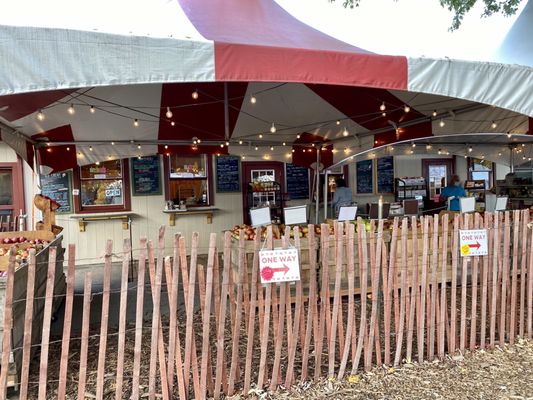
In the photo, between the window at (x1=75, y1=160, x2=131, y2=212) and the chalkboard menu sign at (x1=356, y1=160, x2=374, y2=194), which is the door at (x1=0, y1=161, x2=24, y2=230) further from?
the chalkboard menu sign at (x1=356, y1=160, x2=374, y2=194)

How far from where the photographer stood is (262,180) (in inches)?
356

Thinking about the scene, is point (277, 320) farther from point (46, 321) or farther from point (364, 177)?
point (364, 177)

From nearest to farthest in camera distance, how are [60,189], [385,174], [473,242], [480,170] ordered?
1. [473,242]
2. [60,189]
3. [385,174]
4. [480,170]

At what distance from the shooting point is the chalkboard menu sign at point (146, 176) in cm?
801

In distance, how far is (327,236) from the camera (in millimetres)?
2857

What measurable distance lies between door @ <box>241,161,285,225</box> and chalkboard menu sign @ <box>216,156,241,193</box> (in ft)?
0.49

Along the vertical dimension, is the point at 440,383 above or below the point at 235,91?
below

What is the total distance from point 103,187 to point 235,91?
3.73 meters

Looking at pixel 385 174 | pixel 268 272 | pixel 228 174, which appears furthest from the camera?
pixel 385 174

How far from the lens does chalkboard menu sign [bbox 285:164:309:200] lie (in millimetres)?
9289

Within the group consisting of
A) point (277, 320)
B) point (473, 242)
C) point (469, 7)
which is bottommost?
point (277, 320)

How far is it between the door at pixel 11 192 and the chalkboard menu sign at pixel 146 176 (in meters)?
2.01

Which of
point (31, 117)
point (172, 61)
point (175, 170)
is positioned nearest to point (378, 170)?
point (175, 170)

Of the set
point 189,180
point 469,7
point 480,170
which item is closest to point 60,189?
point 189,180
